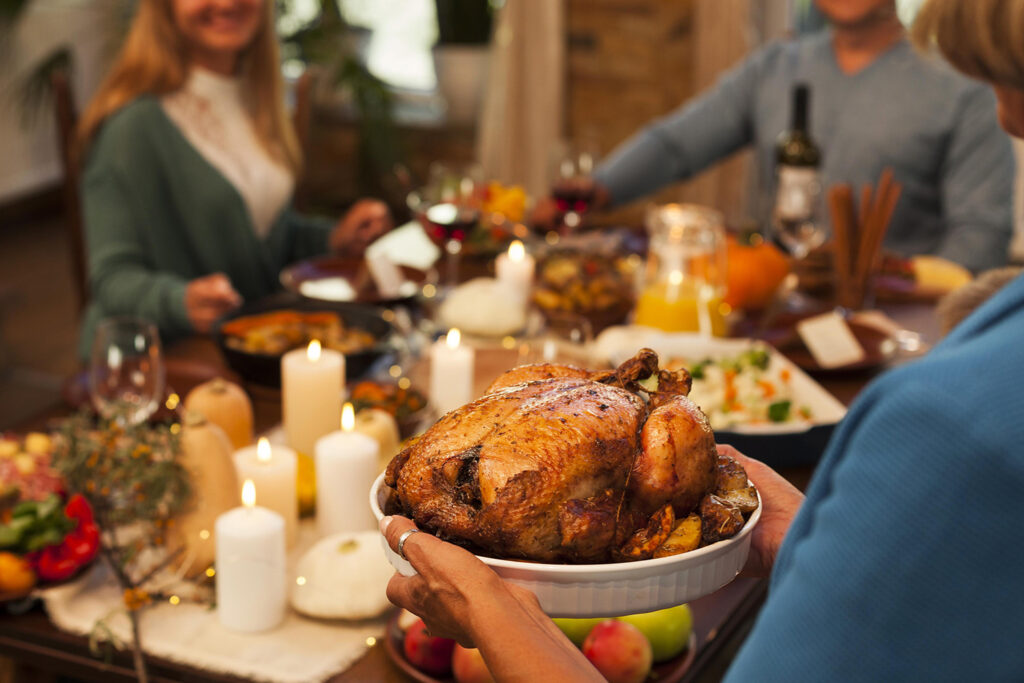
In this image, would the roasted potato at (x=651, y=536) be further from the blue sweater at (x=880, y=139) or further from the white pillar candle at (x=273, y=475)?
the blue sweater at (x=880, y=139)

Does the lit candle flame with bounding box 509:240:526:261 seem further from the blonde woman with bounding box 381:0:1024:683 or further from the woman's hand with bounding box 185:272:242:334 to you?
the blonde woman with bounding box 381:0:1024:683

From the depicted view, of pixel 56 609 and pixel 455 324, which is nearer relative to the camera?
pixel 56 609

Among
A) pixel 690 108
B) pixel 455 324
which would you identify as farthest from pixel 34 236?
pixel 455 324

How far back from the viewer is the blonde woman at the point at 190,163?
7.72ft

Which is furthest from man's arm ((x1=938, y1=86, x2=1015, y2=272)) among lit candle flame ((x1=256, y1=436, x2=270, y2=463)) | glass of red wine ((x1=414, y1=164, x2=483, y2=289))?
lit candle flame ((x1=256, y1=436, x2=270, y2=463))

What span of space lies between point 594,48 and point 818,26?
3.37 ft

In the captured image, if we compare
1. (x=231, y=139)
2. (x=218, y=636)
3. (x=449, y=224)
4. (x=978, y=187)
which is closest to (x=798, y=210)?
(x=449, y=224)

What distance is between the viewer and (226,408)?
1439 mm

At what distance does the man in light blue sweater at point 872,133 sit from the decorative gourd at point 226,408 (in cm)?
150

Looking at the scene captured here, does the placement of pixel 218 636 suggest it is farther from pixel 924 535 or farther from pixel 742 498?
pixel 924 535

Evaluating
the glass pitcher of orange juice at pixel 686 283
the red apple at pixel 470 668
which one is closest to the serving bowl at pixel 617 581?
the red apple at pixel 470 668

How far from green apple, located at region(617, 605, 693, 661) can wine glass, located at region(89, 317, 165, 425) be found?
2.44ft

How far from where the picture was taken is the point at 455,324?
Result: 1.89 meters

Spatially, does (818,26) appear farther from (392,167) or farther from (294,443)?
(294,443)
